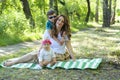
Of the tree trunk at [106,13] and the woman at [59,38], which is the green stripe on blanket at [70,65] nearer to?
the woman at [59,38]

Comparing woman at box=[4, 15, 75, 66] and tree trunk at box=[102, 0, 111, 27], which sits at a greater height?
woman at box=[4, 15, 75, 66]

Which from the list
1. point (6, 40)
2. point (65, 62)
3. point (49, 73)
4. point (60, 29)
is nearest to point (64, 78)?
point (49, 73)

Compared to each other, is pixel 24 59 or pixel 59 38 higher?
pixel 59 38

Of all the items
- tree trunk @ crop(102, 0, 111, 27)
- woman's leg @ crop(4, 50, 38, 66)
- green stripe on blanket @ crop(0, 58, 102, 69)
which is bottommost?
tree trunk @ crop(102, 0, 111, 27)

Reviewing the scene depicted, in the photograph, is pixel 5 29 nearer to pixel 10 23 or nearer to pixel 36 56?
pixel 10 23

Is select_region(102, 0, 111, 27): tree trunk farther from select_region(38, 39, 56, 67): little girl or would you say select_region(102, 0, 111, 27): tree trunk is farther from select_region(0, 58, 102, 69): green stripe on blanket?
select_region(38, 39, 56, 67): little girl

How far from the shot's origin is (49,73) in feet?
24.1

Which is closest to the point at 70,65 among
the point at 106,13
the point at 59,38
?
the point at 59,38

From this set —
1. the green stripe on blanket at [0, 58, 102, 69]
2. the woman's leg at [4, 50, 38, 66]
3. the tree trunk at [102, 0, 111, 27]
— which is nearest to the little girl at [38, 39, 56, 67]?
the green stripe on blanket at [0, 58, 102, 69]

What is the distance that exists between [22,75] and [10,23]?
9976mm

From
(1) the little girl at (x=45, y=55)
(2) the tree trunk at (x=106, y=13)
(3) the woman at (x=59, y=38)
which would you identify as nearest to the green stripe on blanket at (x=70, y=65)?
(1) the little girl at (x=45, y=55)

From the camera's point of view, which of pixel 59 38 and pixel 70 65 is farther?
pixel 59 38

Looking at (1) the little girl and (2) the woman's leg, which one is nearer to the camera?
(1) the little girl

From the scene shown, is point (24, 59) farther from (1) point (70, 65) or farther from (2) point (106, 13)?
(2) point (106, 13)
